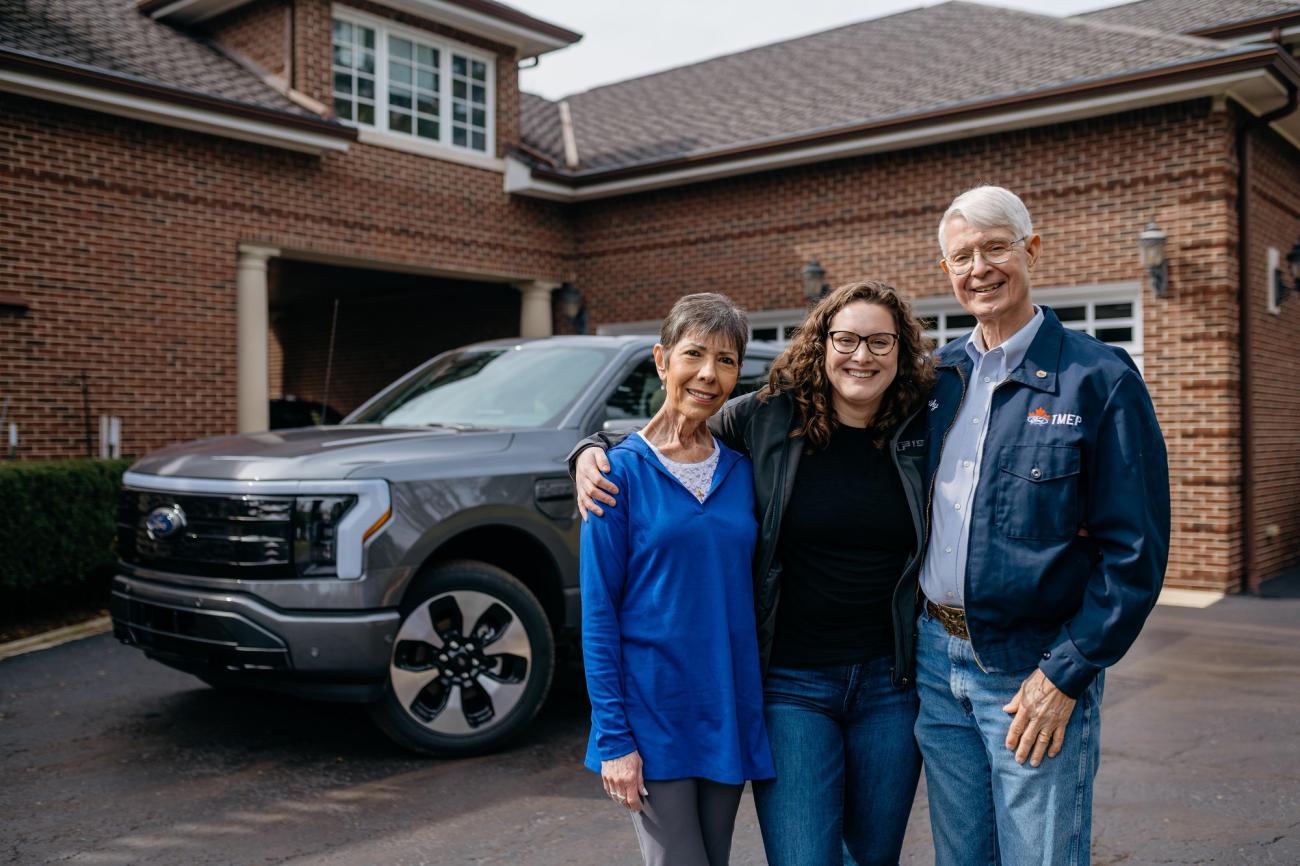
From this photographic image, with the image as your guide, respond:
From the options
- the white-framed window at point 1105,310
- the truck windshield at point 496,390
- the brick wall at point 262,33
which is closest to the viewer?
the truck windshield at point 496,390

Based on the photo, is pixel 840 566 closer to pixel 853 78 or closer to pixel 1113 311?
pixel 1113 311

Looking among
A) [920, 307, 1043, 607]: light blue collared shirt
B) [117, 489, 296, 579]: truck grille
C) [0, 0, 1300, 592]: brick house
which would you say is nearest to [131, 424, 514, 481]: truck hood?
[117, 489, 296, 579]: truck grille

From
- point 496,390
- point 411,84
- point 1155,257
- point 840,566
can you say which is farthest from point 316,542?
point 411,84

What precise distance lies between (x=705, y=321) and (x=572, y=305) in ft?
40.8

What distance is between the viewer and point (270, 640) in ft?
15.0

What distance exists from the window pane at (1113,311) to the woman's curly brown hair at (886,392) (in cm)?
904

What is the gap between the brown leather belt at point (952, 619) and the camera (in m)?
2.41

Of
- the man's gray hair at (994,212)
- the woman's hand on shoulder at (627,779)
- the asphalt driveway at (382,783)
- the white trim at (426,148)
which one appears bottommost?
the asphalt driveway at (382,783)

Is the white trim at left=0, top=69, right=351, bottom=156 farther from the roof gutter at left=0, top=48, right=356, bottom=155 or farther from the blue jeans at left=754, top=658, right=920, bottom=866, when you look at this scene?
the blue jeans at left=754, top=658, right=920, bottom=866

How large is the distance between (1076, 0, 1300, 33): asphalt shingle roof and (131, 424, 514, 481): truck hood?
37.1ft

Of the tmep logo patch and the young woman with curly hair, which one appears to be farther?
the young woman with curly hair

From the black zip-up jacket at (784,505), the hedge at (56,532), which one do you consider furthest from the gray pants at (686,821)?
the hedge at (56,532)

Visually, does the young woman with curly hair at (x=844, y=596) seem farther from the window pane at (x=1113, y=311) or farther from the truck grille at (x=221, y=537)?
the window pane at (x=1113, y=311)

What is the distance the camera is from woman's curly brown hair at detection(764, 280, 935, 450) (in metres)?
2.56
